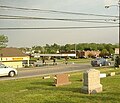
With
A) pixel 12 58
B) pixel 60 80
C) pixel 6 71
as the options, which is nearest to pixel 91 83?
pixel 60 80

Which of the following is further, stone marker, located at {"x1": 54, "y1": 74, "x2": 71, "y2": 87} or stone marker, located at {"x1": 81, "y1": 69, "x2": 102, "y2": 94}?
stone marker, located at {"x1": 54, "y1": 74, "x2": 71, "y2": 87}

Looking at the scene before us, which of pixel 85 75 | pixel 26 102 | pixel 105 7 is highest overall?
pixel 105 7

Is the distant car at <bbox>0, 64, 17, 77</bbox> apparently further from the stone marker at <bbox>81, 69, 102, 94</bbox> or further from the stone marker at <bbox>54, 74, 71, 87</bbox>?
the stone marker at <bbox>81, 69, 102, 94</bbox>

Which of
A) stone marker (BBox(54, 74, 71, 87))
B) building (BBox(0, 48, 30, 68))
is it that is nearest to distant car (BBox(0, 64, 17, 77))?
stone marker (BBox(54, 74, 71, 87))

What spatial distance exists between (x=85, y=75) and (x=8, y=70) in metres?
18.1

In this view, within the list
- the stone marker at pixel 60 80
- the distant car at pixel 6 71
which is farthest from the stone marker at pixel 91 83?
the distant car at pixel 6 71

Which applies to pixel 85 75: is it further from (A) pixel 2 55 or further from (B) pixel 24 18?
(A) pixel 2 55

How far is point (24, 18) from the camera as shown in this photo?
18.9 meters

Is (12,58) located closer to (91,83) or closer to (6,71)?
(6,71)

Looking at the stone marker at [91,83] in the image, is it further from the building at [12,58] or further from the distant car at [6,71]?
the building at [12,58]

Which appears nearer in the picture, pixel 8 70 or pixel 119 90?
pixel 119 90

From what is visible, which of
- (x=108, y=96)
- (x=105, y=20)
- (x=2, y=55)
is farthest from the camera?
(x=2, y=55)

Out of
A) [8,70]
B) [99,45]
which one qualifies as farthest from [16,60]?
[99,45]

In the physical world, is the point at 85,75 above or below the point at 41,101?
above
